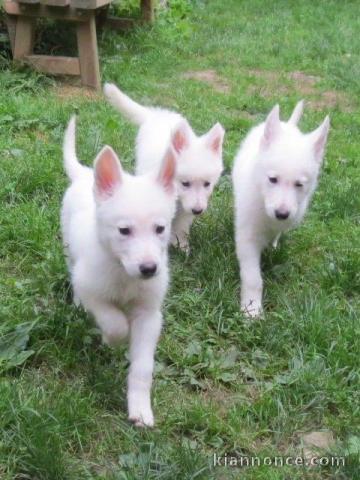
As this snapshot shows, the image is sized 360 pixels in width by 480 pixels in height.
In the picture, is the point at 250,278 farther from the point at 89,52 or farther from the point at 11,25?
the point at 11,25

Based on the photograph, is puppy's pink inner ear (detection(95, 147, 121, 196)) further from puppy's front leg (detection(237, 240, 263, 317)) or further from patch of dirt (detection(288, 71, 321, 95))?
patch of dirt (detection(288, 71, 321, 95))

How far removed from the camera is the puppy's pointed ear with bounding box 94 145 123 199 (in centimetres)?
321

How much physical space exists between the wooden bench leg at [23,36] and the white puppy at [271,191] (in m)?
4.72

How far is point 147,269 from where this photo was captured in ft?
9.84

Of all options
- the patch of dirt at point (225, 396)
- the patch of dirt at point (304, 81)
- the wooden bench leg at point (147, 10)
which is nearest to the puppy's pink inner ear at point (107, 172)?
the patch of dirt at point (225, 396)

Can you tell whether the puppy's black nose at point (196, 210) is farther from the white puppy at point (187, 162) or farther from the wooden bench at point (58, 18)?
the wooden bench at point (58, 18)

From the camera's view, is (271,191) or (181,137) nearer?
(271,191)

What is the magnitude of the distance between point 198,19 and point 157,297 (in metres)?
10.8

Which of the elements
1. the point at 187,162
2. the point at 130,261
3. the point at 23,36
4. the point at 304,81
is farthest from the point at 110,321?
the point at 304,81

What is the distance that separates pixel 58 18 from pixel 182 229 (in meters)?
4.46

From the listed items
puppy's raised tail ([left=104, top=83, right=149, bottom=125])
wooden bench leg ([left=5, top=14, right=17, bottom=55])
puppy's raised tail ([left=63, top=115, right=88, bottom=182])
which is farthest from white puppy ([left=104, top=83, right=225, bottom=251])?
wooden bench leg ([left=5, top=14, right=17, bottom=55])

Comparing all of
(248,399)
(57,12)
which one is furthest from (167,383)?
(57,12)

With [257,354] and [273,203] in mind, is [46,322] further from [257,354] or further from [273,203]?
[273,203]

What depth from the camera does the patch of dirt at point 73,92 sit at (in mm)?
7937
